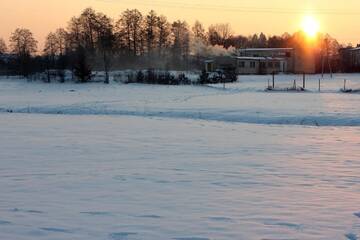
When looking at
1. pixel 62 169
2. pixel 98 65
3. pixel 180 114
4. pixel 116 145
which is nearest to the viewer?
pixel 62 169

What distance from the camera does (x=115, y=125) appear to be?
22328mm

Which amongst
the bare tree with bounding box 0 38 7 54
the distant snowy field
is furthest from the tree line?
the distant snowy field

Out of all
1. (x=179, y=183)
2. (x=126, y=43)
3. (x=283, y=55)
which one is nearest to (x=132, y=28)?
(x=126, y=43)

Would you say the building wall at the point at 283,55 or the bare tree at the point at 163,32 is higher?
the bare tree at the point at 163,32

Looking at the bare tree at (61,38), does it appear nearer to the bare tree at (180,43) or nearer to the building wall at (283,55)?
the bare tree at (180,43)

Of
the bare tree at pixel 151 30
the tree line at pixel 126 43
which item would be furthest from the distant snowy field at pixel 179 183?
the bare tree at pixel 151 30

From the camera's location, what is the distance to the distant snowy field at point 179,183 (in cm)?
713

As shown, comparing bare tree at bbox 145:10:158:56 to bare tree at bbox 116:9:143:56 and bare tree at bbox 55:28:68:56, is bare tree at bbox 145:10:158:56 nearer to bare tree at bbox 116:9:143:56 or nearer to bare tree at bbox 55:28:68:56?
bare tree at bbox 116:9:143:56

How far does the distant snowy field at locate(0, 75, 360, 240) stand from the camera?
23.4ft

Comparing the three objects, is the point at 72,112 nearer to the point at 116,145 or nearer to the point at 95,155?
the point at 116,145

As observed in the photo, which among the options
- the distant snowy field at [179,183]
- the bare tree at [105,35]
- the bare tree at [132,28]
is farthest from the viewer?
the bare tree at [132,28]

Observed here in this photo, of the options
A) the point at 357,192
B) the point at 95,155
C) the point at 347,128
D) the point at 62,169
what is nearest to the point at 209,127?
the point at 347,128

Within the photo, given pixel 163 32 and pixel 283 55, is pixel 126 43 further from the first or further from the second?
pixel 283 55

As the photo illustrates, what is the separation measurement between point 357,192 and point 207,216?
314 centimetres
